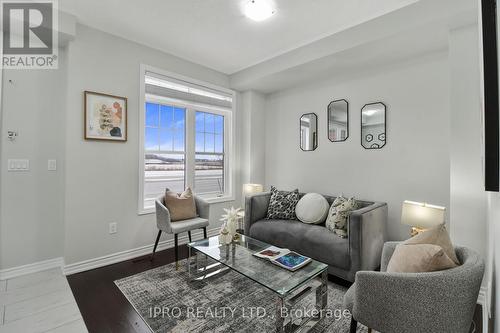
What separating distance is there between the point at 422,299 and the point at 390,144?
216 cm

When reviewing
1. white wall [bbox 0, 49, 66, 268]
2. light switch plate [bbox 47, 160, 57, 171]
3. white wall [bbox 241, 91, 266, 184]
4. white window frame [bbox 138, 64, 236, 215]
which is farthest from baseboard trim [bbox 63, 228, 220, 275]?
white wall [bbox 241, 91, 266, 184]

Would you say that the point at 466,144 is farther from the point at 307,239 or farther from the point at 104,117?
the point at 104,117

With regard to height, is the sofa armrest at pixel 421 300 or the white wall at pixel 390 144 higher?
the white wall at pixel 390 144

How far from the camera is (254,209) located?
3242mm

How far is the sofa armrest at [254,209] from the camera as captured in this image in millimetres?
3221

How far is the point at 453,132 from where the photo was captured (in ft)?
7.04

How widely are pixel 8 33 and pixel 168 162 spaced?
210 centimetres

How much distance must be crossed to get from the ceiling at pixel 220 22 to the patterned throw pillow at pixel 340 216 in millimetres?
1946

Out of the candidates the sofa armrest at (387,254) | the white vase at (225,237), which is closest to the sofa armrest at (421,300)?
the sofa armrest at (387,254)

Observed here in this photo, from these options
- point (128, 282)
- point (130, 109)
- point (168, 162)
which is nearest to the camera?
point (128, 282)

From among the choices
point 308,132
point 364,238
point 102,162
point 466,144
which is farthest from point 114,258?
point 466,144

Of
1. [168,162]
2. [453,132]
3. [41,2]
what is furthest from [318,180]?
[41,2]

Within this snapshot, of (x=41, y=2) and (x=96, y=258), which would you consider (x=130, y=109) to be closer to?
(x=41, y=2)

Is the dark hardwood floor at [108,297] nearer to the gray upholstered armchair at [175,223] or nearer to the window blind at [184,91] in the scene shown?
the gray upholstered armchair at [175,223]
